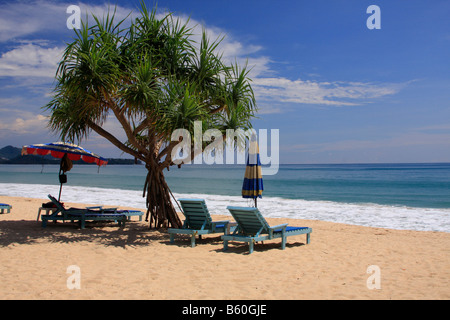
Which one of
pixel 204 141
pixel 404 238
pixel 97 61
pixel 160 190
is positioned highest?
pixel 97 61

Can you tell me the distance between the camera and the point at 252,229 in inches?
271

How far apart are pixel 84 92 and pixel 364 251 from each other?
6.02 m

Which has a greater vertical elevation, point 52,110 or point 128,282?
point 52,110

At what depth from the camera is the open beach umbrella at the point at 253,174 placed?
25.2 feet

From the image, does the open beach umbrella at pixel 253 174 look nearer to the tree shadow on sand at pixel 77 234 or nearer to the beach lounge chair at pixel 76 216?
the tree shadow on sand at pixel 77 234

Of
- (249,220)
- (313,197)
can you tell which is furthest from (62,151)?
(313,197)

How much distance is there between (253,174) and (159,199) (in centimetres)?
228

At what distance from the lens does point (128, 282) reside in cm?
466

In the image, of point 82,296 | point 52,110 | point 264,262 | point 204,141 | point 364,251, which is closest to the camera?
point 82,296

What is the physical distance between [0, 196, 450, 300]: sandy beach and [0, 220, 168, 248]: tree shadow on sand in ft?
0.06

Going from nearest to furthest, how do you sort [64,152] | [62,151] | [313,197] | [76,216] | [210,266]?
1. [210,266]
2. [76,216]
3. [62,151]
4. [64,152]
5. [313,197]

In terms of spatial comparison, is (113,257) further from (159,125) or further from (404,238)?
(404,238)

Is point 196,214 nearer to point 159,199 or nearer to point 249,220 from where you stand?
point 249,220
